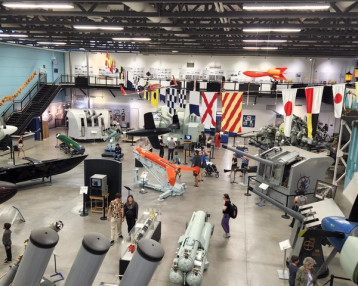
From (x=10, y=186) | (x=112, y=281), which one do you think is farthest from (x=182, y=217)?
(x=10, y=186)

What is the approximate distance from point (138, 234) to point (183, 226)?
2.67m

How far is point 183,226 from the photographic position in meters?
9.05

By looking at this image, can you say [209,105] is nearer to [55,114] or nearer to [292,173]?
[292,173]

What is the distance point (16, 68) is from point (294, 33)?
19668 mm

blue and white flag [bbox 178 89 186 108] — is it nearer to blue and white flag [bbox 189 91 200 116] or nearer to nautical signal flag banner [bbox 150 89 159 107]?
nautical signal flag banner [bbox 150 89 159 107]

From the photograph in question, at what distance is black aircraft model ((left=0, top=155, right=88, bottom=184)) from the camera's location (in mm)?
10711

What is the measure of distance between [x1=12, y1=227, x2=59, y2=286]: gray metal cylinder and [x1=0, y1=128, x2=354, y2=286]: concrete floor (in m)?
4.89

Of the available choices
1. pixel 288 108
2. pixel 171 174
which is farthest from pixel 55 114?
pixel 288 108

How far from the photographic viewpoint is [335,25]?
10.9 m

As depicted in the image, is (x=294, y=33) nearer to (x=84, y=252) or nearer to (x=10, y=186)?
(x=10, y=186)

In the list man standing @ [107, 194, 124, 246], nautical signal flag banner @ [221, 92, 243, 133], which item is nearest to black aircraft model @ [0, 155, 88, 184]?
man standing @ [107, 194, 124, 246]

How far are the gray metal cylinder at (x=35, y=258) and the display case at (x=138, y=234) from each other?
3434mm

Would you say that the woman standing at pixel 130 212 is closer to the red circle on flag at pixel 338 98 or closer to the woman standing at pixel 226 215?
the woman standing at pixel 226 215

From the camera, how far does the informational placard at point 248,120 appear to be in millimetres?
26734
